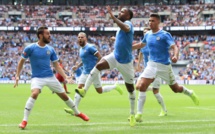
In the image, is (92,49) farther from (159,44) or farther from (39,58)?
(39,58)

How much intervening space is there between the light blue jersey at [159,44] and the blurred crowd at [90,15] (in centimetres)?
5712

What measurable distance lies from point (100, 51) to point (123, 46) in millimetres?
54158

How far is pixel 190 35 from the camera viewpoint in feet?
232

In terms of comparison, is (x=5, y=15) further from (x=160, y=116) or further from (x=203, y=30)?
(x=160, y=116)

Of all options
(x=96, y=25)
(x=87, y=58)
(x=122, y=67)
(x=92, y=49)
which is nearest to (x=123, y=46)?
(x=122, y=67)

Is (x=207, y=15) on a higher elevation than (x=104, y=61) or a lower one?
lower

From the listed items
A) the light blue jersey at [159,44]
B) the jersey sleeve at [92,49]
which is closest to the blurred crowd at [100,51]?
the jersey sleeve at [92,49]

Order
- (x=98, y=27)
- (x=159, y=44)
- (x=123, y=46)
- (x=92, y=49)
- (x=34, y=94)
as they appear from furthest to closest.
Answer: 1. (x=98, y=27)
2. (x=92, y=49)
3. (x=159, y=44)
4. (x=123, y=46)
5. (x=34, y=94)

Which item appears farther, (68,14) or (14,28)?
(68,14)

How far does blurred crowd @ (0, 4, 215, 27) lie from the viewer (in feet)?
234

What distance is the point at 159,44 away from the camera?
41.6ft

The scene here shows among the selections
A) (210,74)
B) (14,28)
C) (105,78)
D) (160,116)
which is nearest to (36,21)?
Answer: (14,28)

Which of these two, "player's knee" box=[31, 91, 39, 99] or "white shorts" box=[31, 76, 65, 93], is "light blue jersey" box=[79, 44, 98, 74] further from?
"player's knee" box=[31, 91, 39, 99]

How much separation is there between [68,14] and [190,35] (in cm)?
1927
